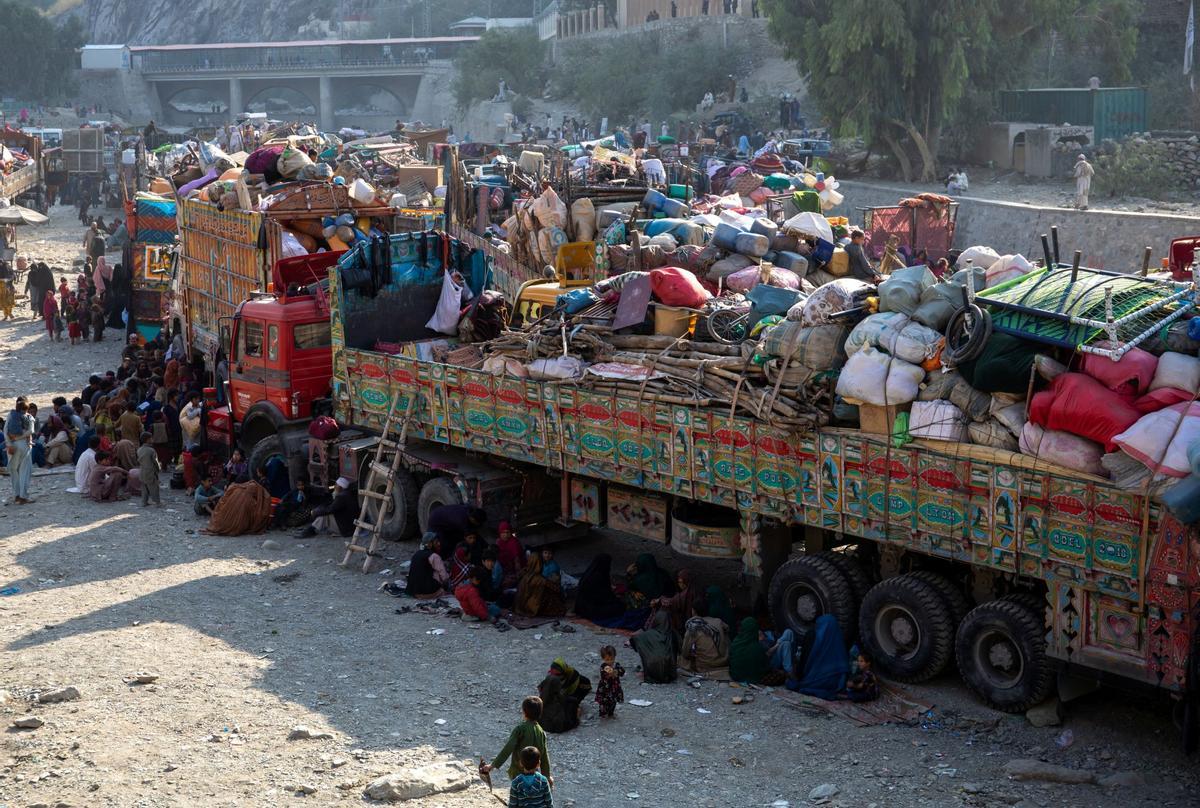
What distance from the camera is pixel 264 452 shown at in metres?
15.5

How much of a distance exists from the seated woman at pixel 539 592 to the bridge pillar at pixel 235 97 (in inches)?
3737

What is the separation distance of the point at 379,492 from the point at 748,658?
514 centimetres

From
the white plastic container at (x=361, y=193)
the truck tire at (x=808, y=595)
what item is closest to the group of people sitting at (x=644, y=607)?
the truck tire at (x=808, y=595)

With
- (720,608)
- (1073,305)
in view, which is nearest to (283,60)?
(720,608)

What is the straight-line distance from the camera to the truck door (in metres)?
15.5

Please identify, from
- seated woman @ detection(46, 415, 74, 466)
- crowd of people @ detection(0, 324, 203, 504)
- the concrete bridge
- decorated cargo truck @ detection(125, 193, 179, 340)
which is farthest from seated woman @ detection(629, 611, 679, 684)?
the concrete bridge

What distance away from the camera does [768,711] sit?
9781 millimetres

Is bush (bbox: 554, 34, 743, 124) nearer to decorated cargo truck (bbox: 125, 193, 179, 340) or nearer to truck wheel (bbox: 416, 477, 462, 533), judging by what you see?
decorated cargo truck (bbox: 125, 193, 179, 340)

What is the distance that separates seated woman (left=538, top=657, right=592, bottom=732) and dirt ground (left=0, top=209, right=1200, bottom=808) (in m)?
0.13

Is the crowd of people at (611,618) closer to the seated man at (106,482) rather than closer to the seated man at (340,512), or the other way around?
the seated man at (340,512)

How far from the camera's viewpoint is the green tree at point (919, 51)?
36.5 m

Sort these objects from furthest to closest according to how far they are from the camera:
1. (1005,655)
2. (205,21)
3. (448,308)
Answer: (205,21)
(448,308)
(1005,655)

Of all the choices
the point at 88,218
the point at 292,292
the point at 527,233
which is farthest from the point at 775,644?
the point at 88,218

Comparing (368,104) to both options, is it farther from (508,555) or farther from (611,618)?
(611,618)
